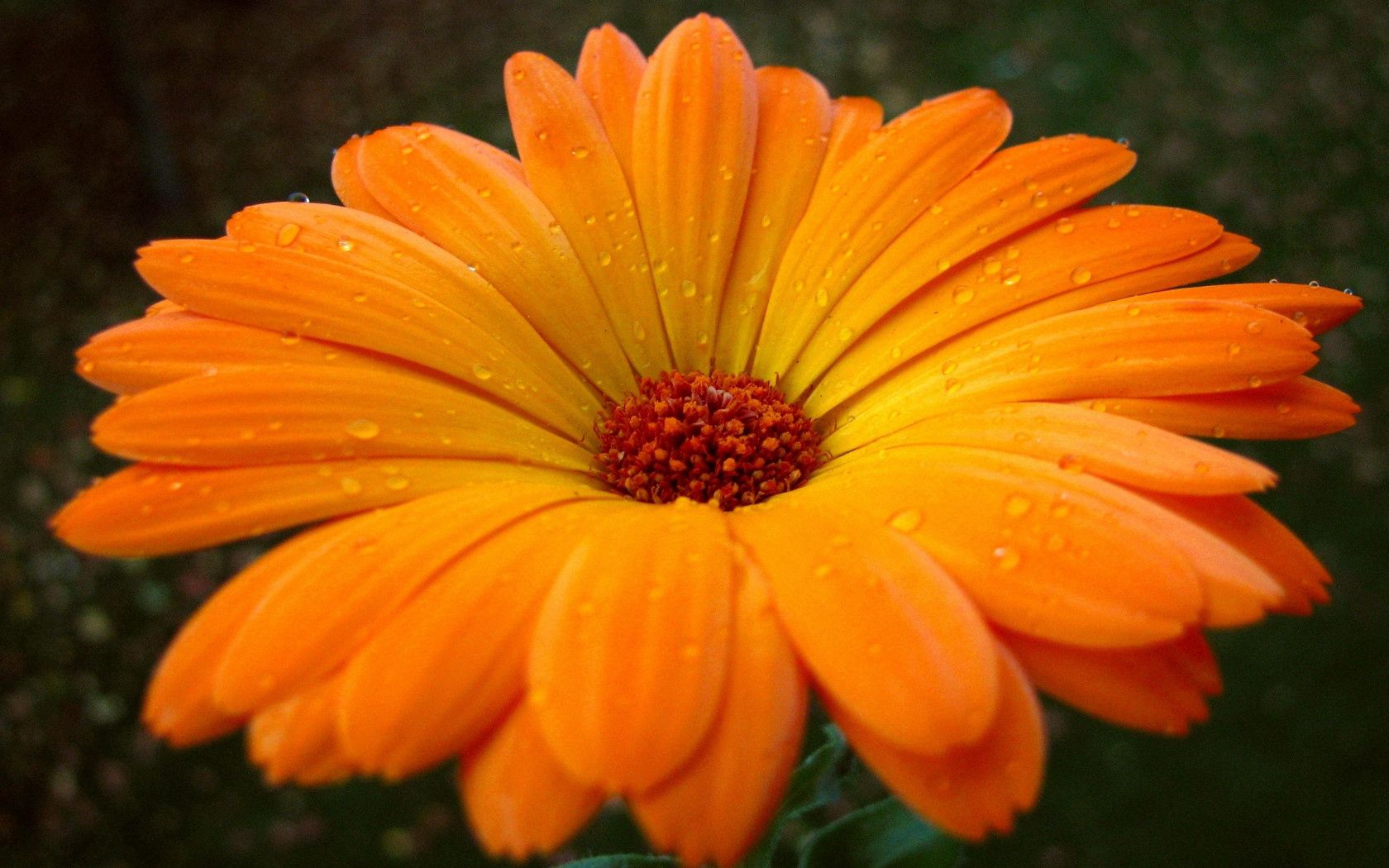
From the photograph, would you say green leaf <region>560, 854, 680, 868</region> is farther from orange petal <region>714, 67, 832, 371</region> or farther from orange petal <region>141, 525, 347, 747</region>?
orange petal <region>714, 67, 832, 371</region>

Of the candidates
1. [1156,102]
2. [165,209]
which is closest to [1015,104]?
[1156,102]

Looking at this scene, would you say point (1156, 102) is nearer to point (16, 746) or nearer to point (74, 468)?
point (74, 468)

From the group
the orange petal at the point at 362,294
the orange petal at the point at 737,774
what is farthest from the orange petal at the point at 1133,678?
the orange petal at the point at 362,294

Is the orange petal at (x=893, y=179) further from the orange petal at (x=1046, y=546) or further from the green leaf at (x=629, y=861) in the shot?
the green leaf at (x=629, y=861)

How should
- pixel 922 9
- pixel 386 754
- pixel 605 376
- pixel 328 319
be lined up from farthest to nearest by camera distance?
pixel 922 9
pixel 605 376
pixel 328 319
pixel 386 754

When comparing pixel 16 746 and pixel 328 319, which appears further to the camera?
pixel 16 746

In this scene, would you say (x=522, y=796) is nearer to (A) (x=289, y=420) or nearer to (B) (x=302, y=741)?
(B) (x=302, y=741)
